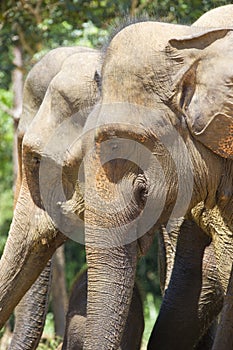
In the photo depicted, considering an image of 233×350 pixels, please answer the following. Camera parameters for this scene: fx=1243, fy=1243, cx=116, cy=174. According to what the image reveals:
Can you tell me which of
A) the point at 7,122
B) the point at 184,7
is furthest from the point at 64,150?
the point at 7,122

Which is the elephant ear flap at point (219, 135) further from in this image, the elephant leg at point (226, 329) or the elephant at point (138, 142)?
the elephant leg at point (226, 329)

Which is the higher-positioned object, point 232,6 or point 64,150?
point 232,6

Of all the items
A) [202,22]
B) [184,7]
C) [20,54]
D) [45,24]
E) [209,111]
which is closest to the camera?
[209,111]

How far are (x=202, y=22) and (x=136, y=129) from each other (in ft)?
2.84

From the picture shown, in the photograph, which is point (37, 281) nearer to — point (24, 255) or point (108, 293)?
point (24, 255)

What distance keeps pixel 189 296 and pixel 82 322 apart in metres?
0.62

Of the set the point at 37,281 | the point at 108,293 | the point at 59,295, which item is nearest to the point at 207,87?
the point at 108,293

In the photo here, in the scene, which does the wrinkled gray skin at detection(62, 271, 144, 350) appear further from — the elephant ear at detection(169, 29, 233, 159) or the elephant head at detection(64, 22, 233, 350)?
the elephant ear at detection(169, 29, 233, 159)

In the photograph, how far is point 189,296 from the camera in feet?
21.8

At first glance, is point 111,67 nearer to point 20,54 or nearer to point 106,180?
point 106,180

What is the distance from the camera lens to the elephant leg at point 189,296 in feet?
21.6

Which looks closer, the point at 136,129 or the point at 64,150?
the point at 136,129

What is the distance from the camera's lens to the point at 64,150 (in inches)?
236

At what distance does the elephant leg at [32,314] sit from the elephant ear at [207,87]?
169 centimetres
